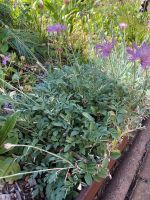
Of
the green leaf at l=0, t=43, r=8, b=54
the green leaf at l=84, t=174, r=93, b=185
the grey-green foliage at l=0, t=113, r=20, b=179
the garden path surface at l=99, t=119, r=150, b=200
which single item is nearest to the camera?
the green leaf at l=84, t=174, r=93, b=185

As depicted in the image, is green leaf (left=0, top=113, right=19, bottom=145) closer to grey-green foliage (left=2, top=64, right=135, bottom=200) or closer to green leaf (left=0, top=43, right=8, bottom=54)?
grey-green foliage (left=2, top=64, right=135, bottom=200)

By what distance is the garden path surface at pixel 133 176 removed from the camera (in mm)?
1862

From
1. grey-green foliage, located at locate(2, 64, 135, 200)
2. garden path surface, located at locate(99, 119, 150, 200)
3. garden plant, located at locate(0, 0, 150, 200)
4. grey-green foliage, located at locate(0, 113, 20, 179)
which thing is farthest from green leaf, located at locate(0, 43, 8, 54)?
garden path surface, located at locate(99, 119, 150, 200)

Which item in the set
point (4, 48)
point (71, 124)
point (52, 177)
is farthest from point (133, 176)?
point (4, 48)

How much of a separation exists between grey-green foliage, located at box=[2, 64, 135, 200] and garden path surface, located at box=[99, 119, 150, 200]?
1.16ft

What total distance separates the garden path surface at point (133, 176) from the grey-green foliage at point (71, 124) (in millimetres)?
353

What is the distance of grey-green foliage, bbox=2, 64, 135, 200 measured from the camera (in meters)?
1.52

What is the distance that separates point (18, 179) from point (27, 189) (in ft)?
0.25

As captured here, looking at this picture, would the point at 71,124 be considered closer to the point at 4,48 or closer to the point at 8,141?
the point at 8,141

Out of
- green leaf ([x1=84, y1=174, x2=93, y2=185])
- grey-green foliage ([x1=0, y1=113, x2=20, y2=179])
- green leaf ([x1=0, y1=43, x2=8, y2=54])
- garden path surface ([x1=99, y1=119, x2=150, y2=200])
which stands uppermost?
green leaf ([x1=0, y1=43, x2=8, y2=54])

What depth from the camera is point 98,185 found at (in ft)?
5.47

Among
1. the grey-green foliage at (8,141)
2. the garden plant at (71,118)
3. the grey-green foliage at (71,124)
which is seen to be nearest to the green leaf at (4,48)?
the garden plant at (71,118)

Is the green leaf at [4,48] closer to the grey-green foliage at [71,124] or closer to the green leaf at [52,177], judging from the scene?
the grey-green foliage at [71,124]

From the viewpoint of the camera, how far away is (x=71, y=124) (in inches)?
65.4
